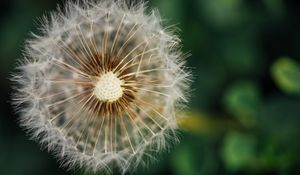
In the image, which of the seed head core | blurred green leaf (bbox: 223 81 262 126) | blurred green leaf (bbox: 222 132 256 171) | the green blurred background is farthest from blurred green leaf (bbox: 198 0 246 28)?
the seed head core

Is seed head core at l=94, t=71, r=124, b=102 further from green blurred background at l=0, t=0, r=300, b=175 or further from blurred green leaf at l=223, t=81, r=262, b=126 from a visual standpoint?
blurred green leaf at l=223, t=81, r=262, b=126

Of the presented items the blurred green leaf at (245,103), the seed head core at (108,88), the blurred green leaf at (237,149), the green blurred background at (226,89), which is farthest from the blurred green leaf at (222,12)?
the seed head core at (108,88)

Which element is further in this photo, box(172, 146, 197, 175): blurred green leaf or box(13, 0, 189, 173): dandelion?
box(172, 146, 197, 175): blurred green leaf

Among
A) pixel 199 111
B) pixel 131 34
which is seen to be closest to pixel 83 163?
pixel 131 34

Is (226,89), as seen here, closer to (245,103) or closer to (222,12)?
(245,103)

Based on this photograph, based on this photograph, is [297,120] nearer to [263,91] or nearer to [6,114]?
[263,91]

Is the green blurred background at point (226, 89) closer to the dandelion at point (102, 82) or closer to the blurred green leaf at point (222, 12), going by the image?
the blurred green leaf at point (222, 12)
